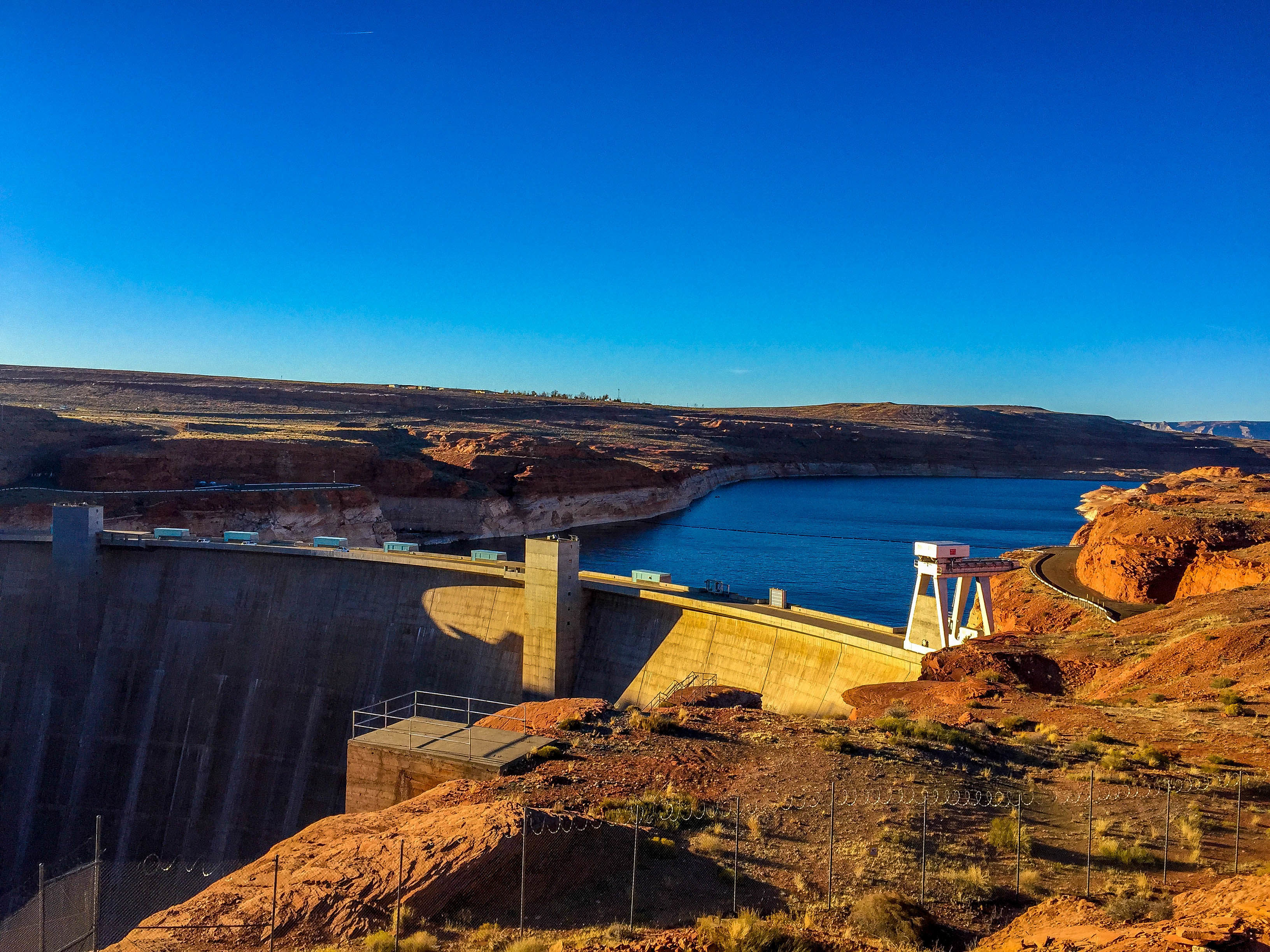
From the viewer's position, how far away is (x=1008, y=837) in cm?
1217

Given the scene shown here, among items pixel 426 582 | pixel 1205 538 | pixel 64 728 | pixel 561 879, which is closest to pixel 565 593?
pixel 426 582

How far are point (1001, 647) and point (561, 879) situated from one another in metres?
17.4

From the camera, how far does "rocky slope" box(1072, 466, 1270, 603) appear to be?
1281 inches

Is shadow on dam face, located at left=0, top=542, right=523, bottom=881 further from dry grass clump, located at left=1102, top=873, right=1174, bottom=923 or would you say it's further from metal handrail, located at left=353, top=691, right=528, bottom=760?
dry grass clump, located at left=1102, top=873, right=1174, bottom=923

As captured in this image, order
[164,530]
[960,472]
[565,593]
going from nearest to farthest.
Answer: [565,593] < [164,530] < [960,472]

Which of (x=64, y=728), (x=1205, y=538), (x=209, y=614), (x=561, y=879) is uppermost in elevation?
(x=1205, y=538)

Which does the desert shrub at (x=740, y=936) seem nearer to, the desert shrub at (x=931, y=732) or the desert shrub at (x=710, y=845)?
the desert shrub at (x=710, y=845)

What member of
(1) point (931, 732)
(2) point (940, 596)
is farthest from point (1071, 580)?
(1) point (931, 732)

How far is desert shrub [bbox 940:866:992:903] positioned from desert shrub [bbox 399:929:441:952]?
19.9 feet

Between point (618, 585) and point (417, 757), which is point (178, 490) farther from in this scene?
point (417, 757)

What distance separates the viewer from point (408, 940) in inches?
386

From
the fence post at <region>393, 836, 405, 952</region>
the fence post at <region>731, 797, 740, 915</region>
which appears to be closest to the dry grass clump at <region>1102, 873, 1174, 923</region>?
the fence post at <region>731, 797, 740, 915</region>

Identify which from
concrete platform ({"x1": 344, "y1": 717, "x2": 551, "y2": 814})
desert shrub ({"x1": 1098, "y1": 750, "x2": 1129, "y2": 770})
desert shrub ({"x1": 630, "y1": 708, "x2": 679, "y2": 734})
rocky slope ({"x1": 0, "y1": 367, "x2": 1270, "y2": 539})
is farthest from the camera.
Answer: rocky slope ({"x1": 0, "y1": 367, "x2": 1270, "y2": 539})

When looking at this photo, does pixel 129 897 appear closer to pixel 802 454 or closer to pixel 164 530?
pixel 164 530
